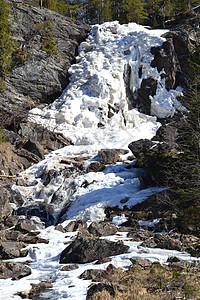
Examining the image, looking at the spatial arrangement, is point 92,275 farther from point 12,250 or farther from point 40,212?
point 40,212

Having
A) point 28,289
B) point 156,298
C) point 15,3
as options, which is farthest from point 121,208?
point 15,3

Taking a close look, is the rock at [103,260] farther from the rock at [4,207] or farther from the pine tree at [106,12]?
the pine tree at [106,12]

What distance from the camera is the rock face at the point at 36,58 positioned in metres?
26.6

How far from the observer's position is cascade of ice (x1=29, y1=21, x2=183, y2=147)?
2450cm

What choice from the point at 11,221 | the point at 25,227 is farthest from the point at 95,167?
the point at 25,227

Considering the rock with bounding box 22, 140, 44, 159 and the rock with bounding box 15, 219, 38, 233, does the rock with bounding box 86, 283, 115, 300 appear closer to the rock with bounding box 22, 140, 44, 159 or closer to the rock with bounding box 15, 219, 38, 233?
the rock with bounding box 15, 219, 38, 233

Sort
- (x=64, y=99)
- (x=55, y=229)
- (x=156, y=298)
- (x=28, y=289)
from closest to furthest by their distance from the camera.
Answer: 1. (x=156, y=298)
2. (x=28, y=289)
3. (x=55, y=229)
4. (x=64, y=99)

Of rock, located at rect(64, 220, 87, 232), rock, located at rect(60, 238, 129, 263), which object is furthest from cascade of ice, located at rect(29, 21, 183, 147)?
rock, located at rect(60, 238, 129, 263)

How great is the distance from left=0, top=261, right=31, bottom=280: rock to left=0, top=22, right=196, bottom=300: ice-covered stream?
0.71ft

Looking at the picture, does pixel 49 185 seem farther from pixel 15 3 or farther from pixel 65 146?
pixel 15 3

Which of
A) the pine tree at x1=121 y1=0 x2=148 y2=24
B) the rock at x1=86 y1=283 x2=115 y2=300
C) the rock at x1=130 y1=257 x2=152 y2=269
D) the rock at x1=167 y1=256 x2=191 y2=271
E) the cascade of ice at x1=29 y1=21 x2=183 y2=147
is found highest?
the pine tree at x1=121 y1=0 x2=148 y2=24

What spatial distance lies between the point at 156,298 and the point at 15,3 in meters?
31.1

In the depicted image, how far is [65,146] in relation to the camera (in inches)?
901

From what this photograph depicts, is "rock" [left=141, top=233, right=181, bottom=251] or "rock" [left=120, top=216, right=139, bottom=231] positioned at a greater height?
"rock" [left=141, top=233, right=181, bottom=251]
